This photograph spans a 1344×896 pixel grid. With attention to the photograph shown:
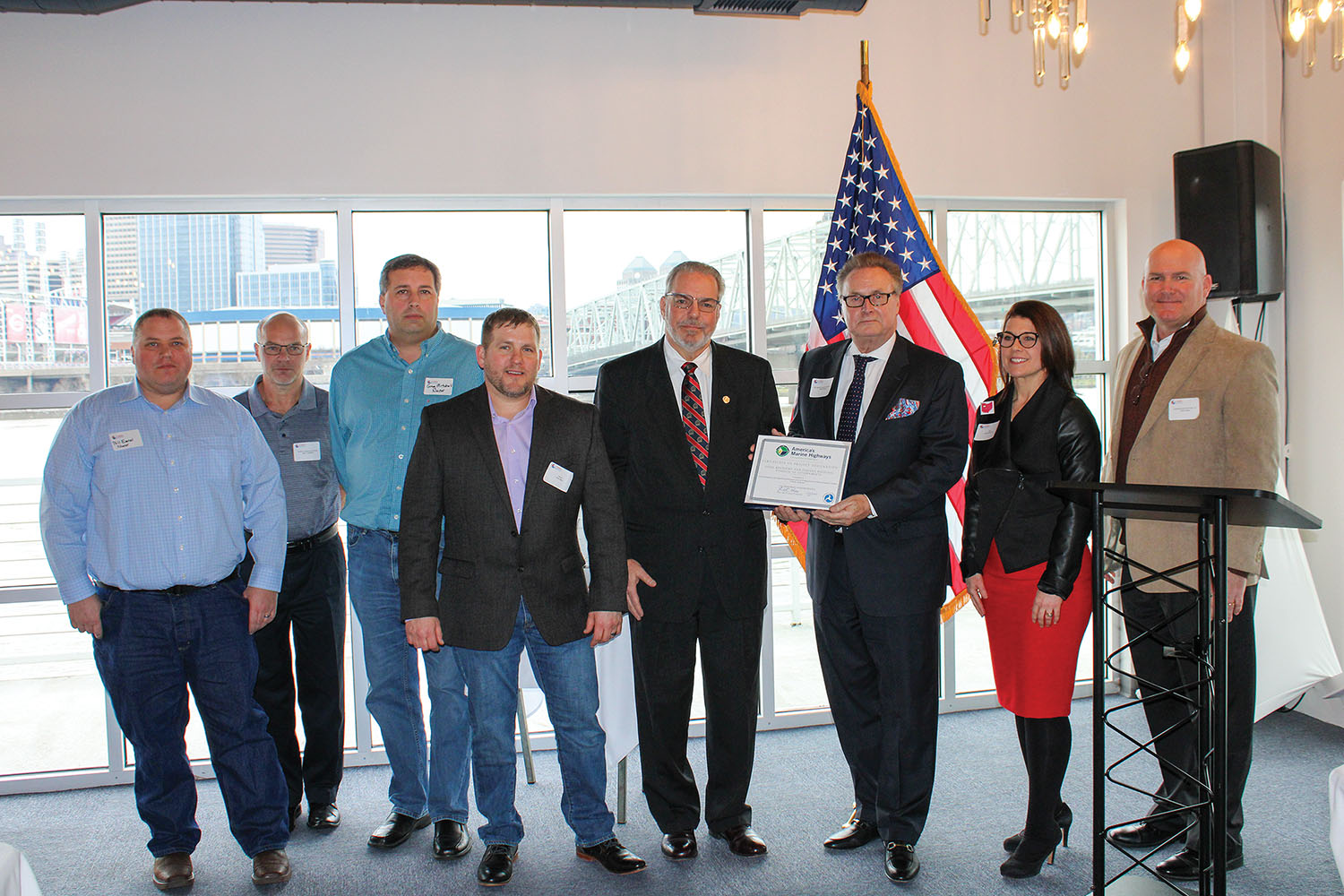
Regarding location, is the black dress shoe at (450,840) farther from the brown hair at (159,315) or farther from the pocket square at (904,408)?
the pocket square at (904,408)

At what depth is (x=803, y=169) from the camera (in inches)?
175

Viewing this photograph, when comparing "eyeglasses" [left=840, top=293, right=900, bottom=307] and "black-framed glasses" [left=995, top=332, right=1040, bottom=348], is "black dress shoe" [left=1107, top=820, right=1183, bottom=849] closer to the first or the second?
"black-framed glasses" [left=995, top=332, right=1040, bottom=348]

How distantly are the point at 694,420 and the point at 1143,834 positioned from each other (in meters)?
2.04

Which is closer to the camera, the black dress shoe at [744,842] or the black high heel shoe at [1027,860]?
the black high heel shoe at [1027,860]

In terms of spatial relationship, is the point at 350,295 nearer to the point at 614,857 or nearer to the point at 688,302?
the point at 688,302

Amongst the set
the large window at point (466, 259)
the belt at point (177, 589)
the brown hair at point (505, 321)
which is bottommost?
the belt at point (177, 589)

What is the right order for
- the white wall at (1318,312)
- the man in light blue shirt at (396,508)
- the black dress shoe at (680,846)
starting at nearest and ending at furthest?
the black dress shoe at (680,846) < the man in light blue shirt at (396,508) < the white wall at (1318,312)

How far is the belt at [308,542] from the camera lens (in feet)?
11.5

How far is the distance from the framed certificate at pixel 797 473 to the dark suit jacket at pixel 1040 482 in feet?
1.56

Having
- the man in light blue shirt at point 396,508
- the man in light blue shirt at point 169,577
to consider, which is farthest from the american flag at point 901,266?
the man in light blue shirt at point 169,577

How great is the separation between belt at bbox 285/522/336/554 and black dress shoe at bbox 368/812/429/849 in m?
1.02

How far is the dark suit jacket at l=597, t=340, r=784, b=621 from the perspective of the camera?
302cm

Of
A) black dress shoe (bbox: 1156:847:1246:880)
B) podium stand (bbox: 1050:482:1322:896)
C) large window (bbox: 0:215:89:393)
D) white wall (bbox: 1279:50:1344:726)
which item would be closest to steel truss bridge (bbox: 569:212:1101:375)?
white wall (bbox: 1279:50:1344:726)

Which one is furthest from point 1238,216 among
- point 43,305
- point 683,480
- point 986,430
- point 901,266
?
point 43,305
